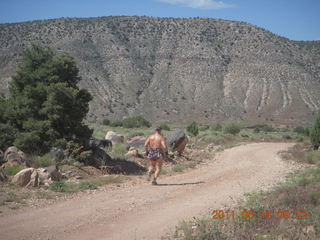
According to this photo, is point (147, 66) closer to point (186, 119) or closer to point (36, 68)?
point (186, 119)

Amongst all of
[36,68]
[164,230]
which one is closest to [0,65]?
[36,68]

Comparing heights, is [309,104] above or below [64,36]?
below

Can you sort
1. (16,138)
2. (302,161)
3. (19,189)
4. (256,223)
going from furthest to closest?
1. (302,161)
2. (16,138)
3. (19,189)
4. (256,223)

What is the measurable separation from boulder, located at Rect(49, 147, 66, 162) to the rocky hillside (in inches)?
1662

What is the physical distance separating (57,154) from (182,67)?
58531mm

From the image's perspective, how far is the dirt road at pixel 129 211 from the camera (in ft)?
19.2

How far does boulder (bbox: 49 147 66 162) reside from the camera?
41.0ft

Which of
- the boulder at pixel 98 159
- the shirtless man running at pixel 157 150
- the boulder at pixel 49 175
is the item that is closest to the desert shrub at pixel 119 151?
the boulder at pixel 98 159

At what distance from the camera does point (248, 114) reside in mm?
61562

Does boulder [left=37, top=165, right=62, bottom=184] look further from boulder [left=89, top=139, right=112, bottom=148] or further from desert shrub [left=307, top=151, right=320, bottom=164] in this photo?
desert shrub [left=307, top=151, right=320, bottom=164]

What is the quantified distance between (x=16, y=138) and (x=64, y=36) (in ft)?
196

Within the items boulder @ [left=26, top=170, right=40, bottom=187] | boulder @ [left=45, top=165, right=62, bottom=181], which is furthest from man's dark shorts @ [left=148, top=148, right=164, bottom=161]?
boulder @ [left=26, top=170, right=40, bottom=187]

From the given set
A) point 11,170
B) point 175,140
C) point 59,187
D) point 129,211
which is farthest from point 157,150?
point 175,140

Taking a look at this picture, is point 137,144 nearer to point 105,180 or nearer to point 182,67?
point 105,180
